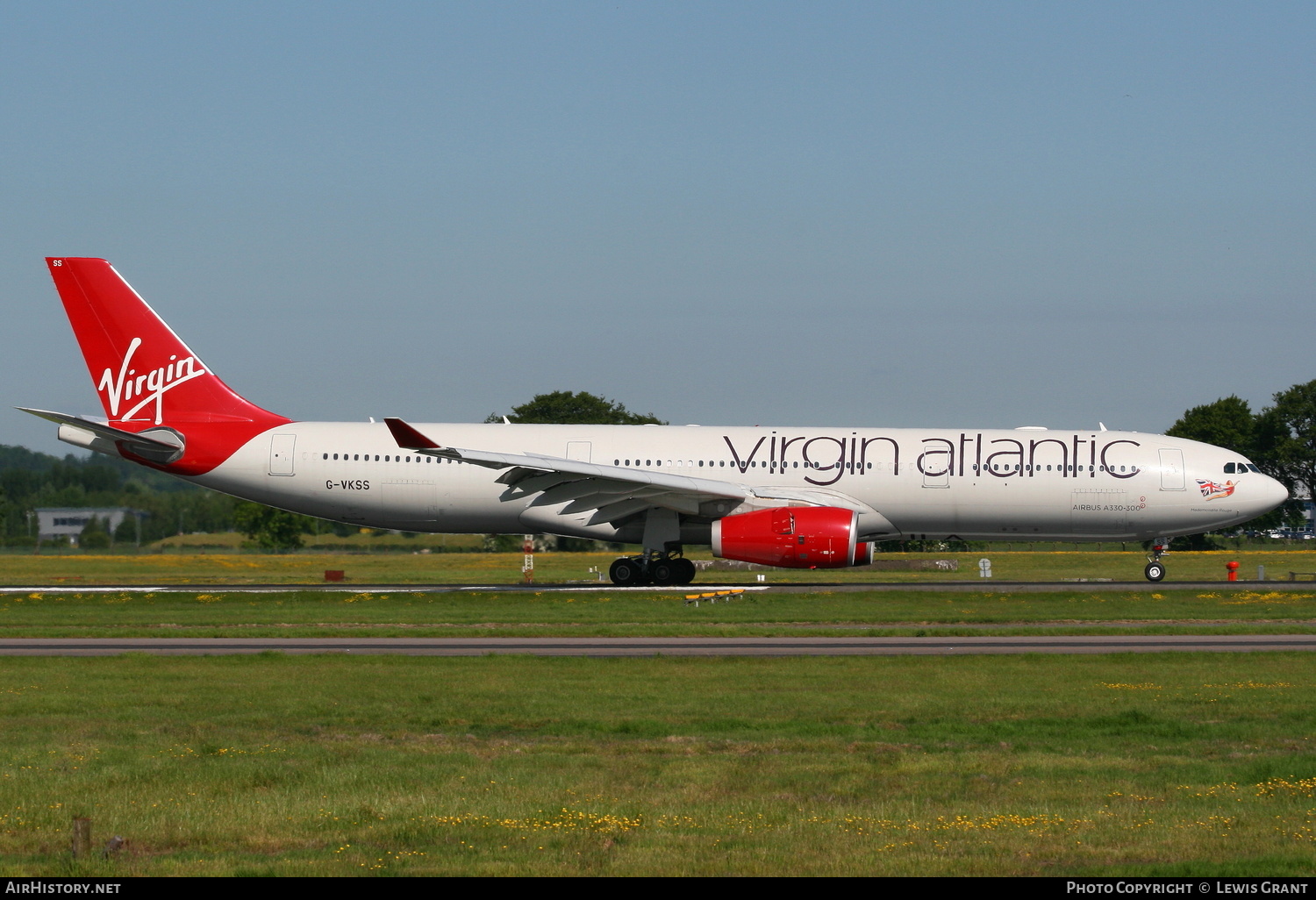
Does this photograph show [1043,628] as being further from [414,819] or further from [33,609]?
[33,609]

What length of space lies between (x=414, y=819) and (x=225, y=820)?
1421mm

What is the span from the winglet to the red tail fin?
610 centimetres

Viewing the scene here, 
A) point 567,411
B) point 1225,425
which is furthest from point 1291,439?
point 567,411

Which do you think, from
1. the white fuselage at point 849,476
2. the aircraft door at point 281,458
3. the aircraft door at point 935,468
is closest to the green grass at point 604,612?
the white fuselage at point 849,476

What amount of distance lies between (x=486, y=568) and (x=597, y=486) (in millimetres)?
20040

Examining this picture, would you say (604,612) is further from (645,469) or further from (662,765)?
(662,765)

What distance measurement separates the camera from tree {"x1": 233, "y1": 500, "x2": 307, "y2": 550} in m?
74.3

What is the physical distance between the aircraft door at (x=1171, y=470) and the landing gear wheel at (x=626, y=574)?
13.9m

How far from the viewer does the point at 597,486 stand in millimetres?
32156

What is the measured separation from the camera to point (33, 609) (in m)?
27.9

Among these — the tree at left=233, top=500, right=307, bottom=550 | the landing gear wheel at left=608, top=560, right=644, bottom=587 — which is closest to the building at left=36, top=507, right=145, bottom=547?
the tree at left=233, top=500, right=307, bottom=550

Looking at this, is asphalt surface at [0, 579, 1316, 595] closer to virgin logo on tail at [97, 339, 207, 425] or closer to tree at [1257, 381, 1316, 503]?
virgin logo on tail at [97, 339, 207, 425]

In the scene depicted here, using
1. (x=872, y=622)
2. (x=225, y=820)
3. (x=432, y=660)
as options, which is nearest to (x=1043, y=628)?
(x=872, y=622)

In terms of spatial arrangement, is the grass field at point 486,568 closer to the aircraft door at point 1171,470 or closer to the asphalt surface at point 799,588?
the asphalt surface at point 799,588
